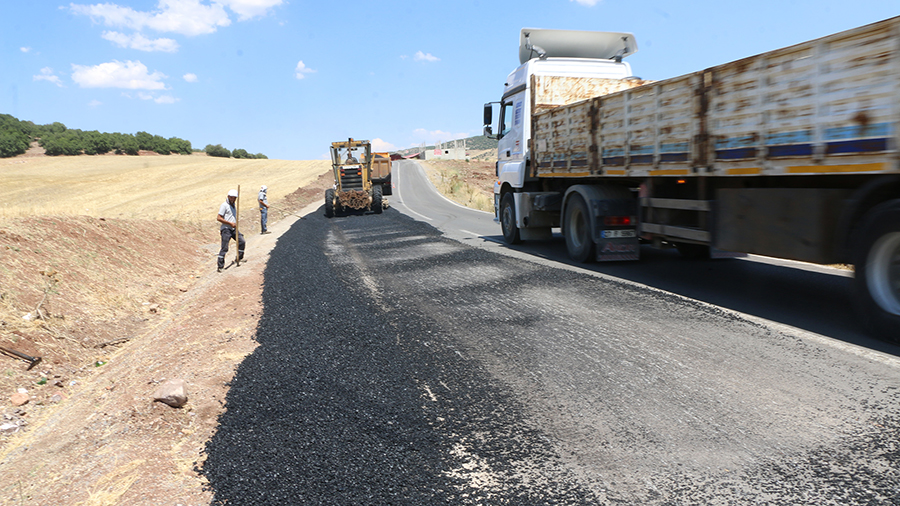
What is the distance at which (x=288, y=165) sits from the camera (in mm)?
65812

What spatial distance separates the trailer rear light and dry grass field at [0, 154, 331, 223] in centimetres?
1855

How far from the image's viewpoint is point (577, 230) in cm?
980

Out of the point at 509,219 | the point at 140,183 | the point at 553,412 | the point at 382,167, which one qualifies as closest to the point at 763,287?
the point at 553,412

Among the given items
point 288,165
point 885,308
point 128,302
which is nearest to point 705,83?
point 885,308

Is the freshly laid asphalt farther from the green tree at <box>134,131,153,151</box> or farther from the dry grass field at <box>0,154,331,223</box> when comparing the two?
the green tree at <box>134,131,153,151</box>

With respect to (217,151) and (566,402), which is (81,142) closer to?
(217,151)

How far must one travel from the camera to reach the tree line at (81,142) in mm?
68050

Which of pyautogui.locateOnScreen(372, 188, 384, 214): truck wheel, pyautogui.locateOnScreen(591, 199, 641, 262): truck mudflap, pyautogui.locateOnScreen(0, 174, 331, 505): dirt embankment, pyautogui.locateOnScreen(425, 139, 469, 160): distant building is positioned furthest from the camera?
pyautogui.locateOnScreen(425, 139, 469, 160): distant building

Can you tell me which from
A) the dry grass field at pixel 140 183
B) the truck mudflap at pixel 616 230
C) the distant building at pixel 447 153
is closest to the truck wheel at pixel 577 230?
the truck mudflap at pixel 616 230

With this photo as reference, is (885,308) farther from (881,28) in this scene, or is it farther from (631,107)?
(631,107)

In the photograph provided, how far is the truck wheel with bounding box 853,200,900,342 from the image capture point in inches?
182

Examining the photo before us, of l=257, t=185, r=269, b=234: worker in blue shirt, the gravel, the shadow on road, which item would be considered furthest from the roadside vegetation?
the gravel

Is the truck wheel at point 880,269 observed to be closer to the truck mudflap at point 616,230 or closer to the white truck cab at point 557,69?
the truck mudflap at point 616,230

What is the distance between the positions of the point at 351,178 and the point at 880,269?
20657mm
